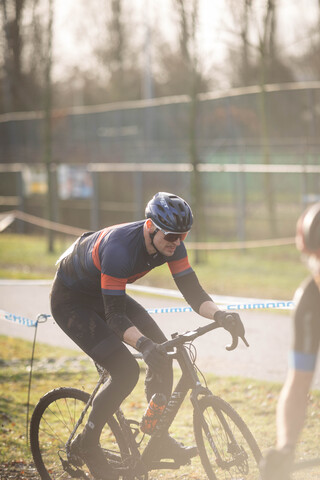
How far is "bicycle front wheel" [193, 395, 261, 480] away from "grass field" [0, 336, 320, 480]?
95cm

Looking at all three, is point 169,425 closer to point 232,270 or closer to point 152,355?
point 152,355

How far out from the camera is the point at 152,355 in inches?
161

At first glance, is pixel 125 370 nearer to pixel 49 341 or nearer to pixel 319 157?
pixel 49 341

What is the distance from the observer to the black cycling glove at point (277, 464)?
8.67 ft

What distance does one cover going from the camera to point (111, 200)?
976 inches

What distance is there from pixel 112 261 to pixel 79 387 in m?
3.80

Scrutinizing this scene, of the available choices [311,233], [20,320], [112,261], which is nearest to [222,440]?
[112,261]

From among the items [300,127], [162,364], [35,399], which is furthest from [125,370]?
[300,127]

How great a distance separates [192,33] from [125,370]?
12.2 metres

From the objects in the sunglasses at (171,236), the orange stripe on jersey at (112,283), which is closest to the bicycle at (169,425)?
the orange stripe on jersey at (112,283)

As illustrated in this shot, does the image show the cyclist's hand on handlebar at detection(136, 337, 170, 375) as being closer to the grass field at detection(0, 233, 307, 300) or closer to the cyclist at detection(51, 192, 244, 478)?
the cyclist at detection(51, 192, 244, 478)

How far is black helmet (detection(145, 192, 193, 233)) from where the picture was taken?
433 cm

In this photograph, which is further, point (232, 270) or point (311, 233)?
point (232, 270)

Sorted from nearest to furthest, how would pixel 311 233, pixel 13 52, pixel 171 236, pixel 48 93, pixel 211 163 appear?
pixel 311 233
pixel 171 236
pixel 48 93
pixel 211 163
pixel 13 52
